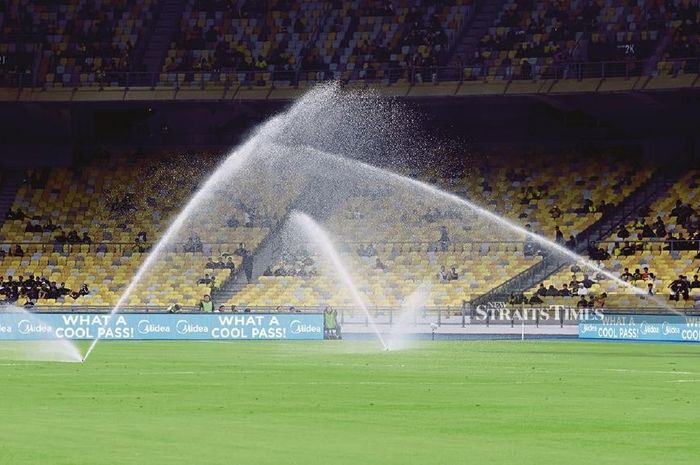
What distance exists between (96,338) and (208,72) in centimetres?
1984

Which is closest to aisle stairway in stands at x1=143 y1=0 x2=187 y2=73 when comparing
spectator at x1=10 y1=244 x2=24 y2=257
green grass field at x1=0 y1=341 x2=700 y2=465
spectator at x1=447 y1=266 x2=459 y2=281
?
spectator at x1=10 y1=244 x2=24 y2=257

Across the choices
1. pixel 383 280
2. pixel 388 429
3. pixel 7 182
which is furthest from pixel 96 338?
pixel 388 429

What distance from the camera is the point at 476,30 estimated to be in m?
A: 68.2

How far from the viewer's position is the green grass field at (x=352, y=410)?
16.3m

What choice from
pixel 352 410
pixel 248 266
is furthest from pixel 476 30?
pixel 352 410

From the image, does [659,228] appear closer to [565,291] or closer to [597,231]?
[597,231]

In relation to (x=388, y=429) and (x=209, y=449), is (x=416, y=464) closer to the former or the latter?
(x=209, y=449)

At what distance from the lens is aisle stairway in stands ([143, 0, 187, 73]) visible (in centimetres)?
7112

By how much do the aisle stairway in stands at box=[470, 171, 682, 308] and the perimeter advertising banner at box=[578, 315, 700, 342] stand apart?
5.90 meters

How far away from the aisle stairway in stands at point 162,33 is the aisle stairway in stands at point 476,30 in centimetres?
1347

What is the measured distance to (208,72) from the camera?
229 feet

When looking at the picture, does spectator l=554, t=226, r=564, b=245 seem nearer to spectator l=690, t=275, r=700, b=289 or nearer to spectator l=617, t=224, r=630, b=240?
spectator l=617, t=224, r=630, b=240

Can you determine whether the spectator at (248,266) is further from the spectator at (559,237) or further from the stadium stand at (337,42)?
the spectator at (559,237)

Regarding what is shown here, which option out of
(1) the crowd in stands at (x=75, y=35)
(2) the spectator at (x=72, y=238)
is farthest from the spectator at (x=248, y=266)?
(1) the crowd in stands at (x=75, y=35)
